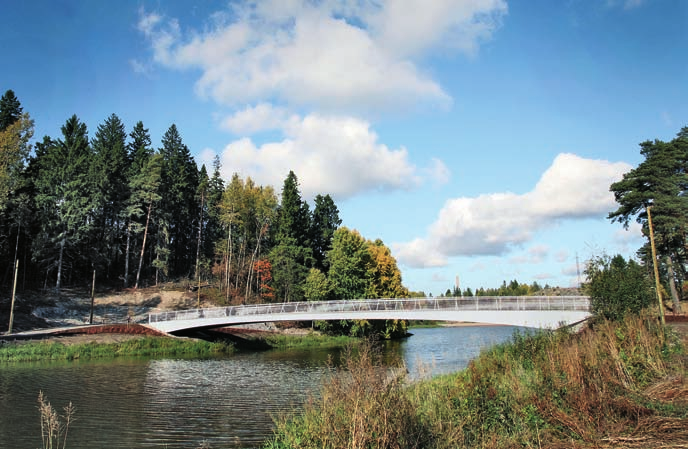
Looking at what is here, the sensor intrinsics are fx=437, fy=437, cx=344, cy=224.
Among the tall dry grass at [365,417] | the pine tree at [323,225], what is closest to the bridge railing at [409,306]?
the tall dry grass at [365,417]

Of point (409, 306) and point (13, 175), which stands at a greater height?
point (13, 175)

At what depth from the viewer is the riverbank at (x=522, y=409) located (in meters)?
6.11

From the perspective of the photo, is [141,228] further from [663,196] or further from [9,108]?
[663,196]

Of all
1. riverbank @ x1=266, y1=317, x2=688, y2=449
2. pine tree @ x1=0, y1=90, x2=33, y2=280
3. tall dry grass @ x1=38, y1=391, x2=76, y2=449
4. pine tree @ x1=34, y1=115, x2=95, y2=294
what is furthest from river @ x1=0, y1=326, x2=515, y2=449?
pine tree @ x1=34, y1=115, x2=95, y2=294

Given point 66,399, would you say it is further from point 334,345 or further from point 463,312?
point 334,345

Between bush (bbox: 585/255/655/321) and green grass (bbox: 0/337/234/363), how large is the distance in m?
30.6

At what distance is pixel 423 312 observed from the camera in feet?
103

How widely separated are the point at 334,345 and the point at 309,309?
1333 cm

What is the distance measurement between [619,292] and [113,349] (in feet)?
118

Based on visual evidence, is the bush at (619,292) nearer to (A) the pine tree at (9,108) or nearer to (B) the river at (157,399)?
(B) the river at (157,399)

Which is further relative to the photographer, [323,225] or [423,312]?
[323,225]

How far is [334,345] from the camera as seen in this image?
49.2 meters

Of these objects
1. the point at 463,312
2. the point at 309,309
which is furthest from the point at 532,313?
the point at 309,309

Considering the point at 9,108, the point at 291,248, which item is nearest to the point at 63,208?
the point at 9,108
